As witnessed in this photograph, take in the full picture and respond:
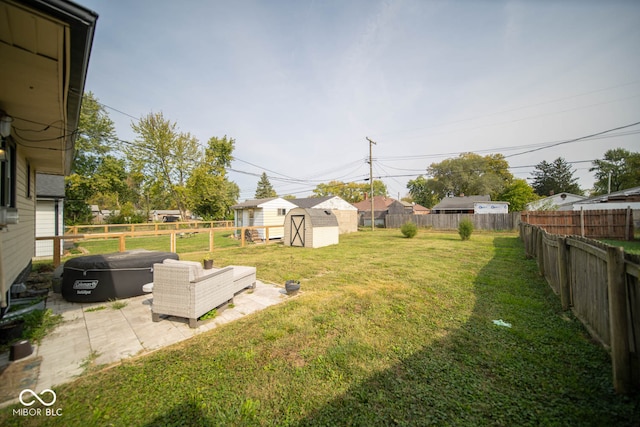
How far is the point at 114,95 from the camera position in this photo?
11906 mm

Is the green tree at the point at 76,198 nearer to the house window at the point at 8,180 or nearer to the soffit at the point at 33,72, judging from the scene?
the house window at the point at 8,180

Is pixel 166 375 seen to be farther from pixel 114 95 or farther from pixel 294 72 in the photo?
pixel 114 95

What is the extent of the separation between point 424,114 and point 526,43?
262 inches

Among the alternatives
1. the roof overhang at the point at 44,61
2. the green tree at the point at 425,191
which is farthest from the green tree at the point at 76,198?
the green tree at the point at 425,191

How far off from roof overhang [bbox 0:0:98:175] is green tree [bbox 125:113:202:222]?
19889 millimetres

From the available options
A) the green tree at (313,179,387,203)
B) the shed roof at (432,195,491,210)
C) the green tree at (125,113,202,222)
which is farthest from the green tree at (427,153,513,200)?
the green tree at (125,113,202,222)

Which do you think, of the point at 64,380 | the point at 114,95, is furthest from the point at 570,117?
the point at 114,95

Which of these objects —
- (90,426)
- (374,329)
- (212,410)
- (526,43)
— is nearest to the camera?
(90,426)

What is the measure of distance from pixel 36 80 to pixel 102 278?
11.8 ft

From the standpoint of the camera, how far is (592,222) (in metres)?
14.1

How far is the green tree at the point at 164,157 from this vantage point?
71.1 ft

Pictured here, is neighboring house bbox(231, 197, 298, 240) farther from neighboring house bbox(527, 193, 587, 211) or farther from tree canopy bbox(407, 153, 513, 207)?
tree canopy bbox(407, 153, 513, 207)

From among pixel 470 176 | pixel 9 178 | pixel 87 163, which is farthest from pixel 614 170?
pixel 87 163

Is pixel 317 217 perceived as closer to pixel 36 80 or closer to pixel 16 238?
pixel 16 238
